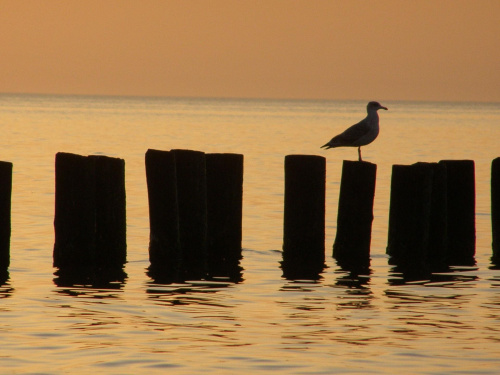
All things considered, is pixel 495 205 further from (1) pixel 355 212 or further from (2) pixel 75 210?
(2) pixel 75 210

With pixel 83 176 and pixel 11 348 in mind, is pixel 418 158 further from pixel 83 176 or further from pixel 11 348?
pixel 11 348

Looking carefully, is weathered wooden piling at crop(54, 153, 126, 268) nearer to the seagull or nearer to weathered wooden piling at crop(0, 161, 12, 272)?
weathered wooden piling at crop(0, 161, 12, 272)

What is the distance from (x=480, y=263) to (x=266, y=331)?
5.78 meters

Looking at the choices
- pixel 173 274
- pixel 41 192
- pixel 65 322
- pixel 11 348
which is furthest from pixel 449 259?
pixel 41 192

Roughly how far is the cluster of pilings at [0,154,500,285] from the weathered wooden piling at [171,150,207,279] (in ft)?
0.04

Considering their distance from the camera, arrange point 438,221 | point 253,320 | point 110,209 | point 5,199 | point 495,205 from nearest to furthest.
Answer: point 253,320 < point 5,199 < point 110,209 < point 438,221 < point 495,205

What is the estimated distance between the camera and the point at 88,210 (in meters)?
12.6

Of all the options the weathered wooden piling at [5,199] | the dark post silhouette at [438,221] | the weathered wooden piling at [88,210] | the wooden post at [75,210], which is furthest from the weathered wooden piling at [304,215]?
the weathered wooden piling at [5,199]

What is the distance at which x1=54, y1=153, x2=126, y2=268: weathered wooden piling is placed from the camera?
12539 millimetres

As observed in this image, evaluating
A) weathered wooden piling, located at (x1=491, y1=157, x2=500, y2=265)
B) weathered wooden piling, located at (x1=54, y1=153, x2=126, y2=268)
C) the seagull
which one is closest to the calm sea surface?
weathered wooden piling, located at (x1=491, y1=157, x2=500, y2=265)

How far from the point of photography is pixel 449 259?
1457 centimetres

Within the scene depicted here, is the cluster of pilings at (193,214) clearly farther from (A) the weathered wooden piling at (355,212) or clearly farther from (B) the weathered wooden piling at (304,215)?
(A) the weathered wooden piling at (355,212)

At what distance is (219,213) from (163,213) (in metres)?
0.95

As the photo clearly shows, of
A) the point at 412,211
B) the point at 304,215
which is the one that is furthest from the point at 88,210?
the point at 412,211
